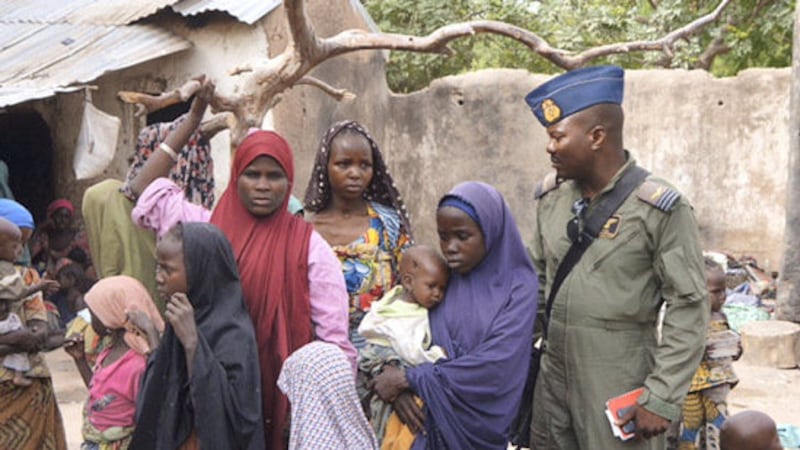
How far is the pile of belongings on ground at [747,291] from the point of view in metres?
9.12

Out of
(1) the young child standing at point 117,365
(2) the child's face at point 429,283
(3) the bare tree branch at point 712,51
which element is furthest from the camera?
(3) the bare tree branch at point 712,51

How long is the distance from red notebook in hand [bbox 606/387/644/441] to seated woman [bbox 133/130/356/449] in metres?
0.85

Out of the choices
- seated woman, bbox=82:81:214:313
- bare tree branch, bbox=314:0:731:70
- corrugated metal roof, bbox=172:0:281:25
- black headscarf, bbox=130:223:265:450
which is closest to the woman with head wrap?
seated woman, bbox=82:81:214:313

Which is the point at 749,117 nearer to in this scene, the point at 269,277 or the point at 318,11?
the point at 318,11

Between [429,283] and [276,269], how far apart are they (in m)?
0.51

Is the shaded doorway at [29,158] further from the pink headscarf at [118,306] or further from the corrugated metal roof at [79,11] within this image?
the pink headscarf at [118,306]

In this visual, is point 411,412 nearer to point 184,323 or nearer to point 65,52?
point 184,323

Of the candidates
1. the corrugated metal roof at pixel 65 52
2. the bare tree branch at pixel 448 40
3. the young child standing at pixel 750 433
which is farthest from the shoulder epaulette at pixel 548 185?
the corrugated metal roof at pixel 65 52

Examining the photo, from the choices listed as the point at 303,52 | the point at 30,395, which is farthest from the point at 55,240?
the point at 30,395

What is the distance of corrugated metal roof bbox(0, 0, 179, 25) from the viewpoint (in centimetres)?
1006

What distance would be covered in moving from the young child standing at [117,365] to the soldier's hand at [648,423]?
1.69 metres

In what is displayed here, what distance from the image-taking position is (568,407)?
314cm

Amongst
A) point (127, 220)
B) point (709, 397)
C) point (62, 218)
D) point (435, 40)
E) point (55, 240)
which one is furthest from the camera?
point (62, 218)

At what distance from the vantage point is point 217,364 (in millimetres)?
2871
